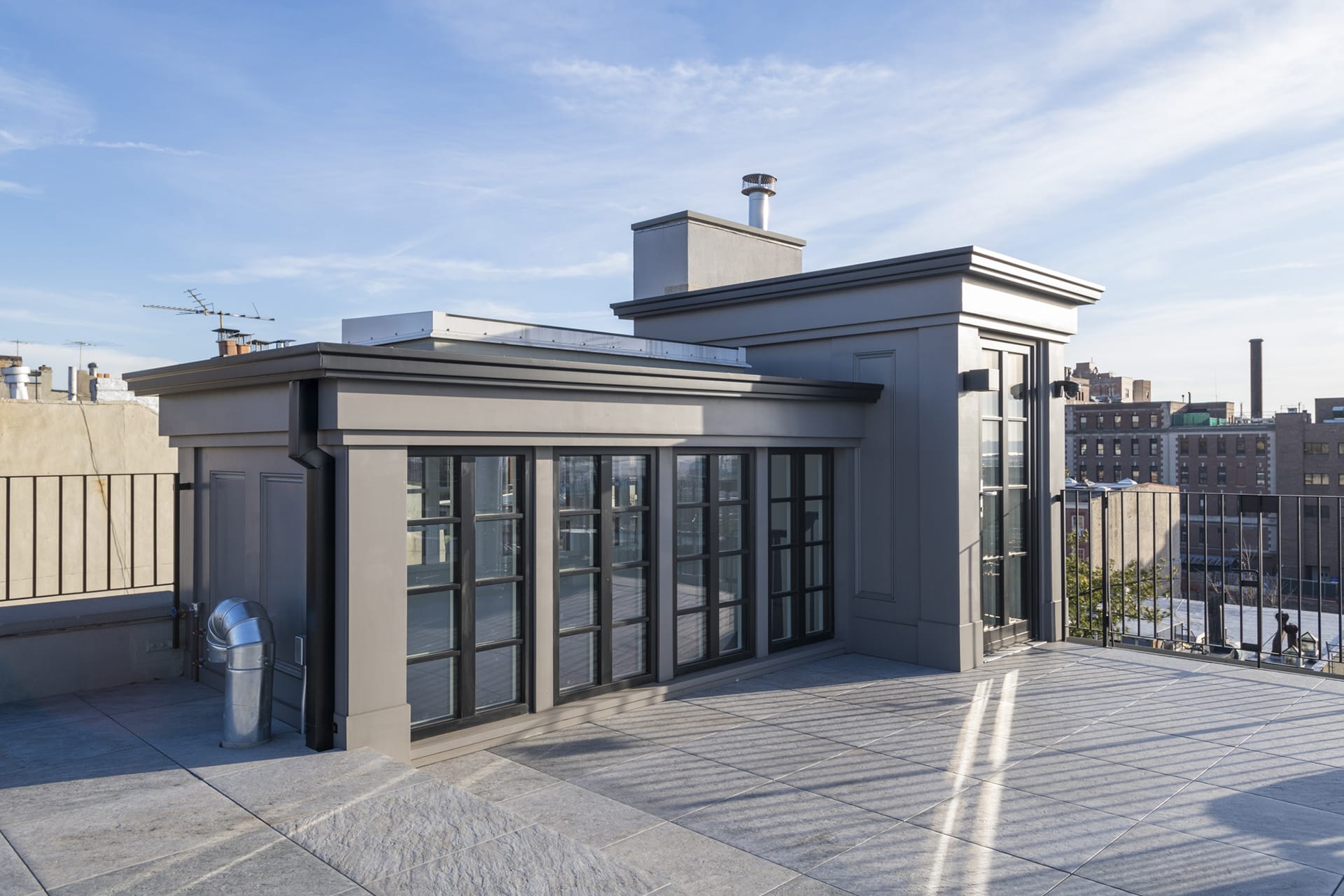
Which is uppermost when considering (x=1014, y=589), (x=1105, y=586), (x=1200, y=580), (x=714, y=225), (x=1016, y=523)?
(x=714, y=225)

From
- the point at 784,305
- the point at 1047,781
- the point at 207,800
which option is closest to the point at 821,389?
the point at 784,305

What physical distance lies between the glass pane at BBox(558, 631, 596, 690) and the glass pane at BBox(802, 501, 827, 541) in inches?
111

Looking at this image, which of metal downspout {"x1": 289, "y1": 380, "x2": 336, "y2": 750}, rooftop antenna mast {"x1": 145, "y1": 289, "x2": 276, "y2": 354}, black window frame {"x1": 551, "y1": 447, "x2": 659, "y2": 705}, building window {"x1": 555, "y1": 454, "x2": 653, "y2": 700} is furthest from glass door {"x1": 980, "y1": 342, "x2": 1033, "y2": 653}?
rooftop antenna mast {"x1": 145, "y1": 289, "x2": 276, "y2": 354}

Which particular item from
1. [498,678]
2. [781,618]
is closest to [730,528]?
[781,618]

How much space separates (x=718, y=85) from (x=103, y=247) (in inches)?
852

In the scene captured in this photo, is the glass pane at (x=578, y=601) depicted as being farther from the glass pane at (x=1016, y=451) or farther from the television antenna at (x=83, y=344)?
the television antenna at (x=83, y=344)

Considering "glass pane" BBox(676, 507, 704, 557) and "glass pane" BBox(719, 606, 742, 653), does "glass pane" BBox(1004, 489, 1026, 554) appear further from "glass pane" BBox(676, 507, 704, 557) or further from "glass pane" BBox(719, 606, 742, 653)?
"glass pane" BBox(676, 507, 704, 557)

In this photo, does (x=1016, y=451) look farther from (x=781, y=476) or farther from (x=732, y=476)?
→ (x=732, y=476)

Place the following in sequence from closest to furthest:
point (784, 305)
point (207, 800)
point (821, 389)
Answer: point (207, 800) → point (821, 389) → point (784, 305)

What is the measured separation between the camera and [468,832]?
4.04m

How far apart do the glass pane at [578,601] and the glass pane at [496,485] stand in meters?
0.75

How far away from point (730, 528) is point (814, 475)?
54.7 inches

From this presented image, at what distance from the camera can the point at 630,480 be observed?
712 centimetres

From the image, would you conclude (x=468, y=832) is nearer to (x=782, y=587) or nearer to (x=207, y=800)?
(x=207, y=800)
